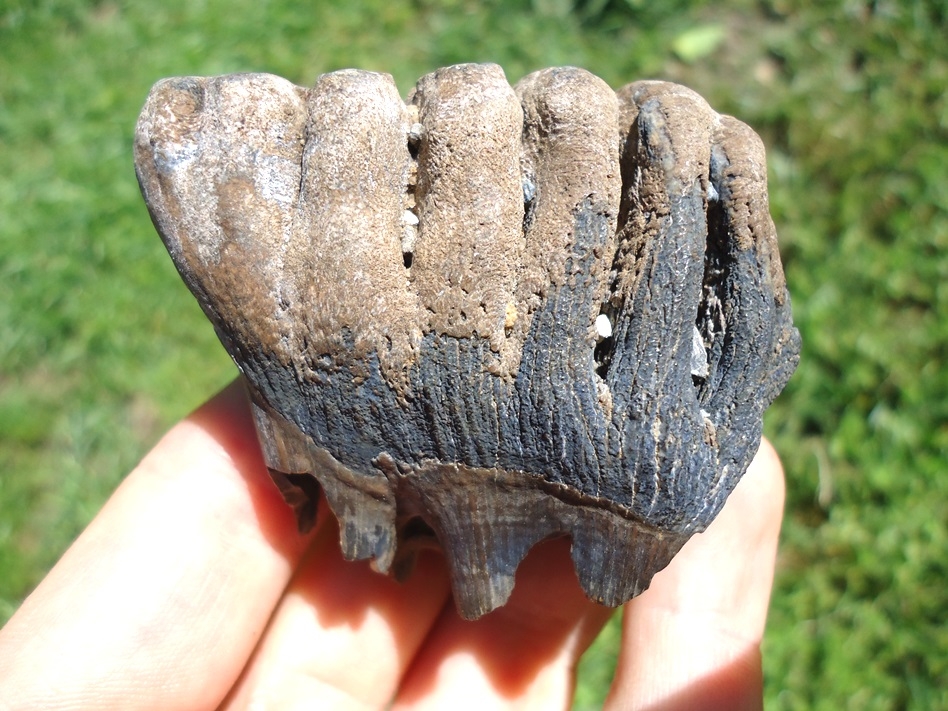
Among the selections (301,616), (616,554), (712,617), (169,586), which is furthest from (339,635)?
(712,617)

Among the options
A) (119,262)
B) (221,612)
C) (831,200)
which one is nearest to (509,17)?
(831,200)

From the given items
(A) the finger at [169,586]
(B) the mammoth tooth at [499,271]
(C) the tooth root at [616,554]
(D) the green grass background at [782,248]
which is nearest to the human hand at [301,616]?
(A) the finger at [169,586]

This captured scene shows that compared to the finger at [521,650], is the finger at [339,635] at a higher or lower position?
higher

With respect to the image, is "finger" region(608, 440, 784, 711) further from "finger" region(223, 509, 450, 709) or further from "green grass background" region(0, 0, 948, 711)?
"green grass background" region(0, 0, 948, 711)

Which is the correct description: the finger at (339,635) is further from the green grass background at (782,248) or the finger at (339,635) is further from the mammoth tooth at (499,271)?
the green grass background at (782,248)

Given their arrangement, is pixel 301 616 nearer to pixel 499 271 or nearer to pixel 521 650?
pixel 521 650

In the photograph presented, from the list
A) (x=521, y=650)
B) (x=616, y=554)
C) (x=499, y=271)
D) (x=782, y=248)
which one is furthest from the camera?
(x=782, y=248)

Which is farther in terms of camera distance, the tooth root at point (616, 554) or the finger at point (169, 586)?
the finger at point (169, 586)
